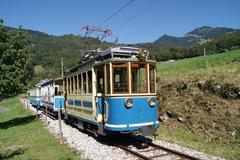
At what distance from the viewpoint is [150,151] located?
32.7 feet

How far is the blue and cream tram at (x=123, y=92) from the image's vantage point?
10.4 metres

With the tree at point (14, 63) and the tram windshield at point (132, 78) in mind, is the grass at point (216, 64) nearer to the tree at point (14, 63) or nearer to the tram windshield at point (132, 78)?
the tram windshield at point (132, 78)

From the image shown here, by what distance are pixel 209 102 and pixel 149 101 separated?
10.1ft

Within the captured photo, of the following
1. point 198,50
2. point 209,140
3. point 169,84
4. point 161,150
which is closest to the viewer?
point 161,150

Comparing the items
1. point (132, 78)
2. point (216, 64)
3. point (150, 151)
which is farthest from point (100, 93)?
point (216, 64)

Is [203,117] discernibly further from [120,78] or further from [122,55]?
[122,55]

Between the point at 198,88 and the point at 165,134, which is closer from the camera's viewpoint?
the point at 165,134

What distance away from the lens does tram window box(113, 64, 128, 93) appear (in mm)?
10578

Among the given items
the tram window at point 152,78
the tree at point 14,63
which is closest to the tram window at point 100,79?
the tram window at point 152,78

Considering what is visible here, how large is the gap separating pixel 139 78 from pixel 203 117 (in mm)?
3103

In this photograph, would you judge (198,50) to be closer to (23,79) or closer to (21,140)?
(23,79)

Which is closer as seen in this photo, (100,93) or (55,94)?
(100,93)

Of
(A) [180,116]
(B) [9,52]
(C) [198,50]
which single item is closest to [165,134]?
(A) [180,116]

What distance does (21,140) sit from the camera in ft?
48.5
